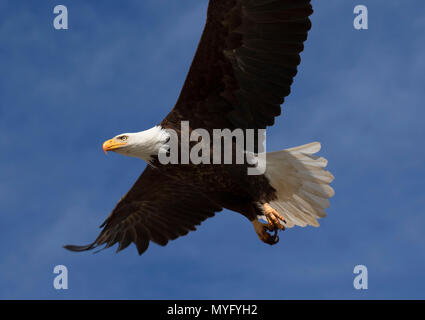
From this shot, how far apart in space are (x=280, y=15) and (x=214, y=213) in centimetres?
314

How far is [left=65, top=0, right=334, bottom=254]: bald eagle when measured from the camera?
8.19 meters

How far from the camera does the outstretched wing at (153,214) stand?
9.91 m

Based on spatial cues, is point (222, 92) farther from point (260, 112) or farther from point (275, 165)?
point (275, 165)

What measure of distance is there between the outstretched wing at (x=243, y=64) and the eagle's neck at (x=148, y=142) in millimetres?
153

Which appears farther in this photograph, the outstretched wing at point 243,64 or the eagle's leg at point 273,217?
the eagle's leg at point 273,217

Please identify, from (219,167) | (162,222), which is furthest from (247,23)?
(162,222)

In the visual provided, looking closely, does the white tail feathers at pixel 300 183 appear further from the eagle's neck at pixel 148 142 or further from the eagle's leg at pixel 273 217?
the eagle's neck at pixel 148 142

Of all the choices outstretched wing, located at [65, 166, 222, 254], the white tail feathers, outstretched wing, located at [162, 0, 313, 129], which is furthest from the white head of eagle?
the white tail feathers

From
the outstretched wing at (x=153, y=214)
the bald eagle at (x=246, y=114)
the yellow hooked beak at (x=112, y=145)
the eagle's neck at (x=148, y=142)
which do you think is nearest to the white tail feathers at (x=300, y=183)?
the bald eagle at (x=246, y=114)

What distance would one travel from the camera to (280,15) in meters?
8.18

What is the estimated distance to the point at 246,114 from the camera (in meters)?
8.68

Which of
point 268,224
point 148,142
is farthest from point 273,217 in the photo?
point 148,142

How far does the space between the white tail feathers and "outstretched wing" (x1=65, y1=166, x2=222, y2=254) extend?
107 centimetres

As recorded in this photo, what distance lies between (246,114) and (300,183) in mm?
1377
